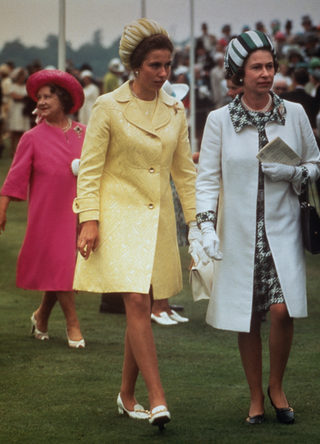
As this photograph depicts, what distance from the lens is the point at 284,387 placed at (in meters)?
4.36

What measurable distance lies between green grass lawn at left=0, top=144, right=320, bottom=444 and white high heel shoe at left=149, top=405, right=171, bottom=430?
93 mm

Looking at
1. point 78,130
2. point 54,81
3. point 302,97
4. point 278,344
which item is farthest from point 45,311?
point 302,97

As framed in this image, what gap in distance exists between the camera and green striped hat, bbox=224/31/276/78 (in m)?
3.61

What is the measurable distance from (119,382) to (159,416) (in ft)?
3.57

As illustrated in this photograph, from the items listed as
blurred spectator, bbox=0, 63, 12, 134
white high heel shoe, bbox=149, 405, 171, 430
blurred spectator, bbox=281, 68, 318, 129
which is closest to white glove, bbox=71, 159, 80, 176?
white high heel shoe, bbox=149, 405, 171, 430

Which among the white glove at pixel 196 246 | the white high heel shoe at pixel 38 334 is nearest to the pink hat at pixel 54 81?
the white high heel shoe at pixel 38 334

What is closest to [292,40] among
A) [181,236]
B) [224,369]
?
[181,236]

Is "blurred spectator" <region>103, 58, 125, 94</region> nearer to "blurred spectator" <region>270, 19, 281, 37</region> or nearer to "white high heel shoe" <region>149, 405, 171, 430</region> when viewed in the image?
"blurred spectator" <region>270, 19, 281, 37</region>

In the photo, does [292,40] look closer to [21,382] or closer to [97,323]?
[97,323]

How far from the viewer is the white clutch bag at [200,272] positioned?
3719 millimetres

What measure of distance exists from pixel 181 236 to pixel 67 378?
1.81m

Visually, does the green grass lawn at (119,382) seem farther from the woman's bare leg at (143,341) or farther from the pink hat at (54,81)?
the pink hat at (54,81)

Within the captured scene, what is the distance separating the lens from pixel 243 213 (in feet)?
11.9

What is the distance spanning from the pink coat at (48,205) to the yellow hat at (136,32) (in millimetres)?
1752
